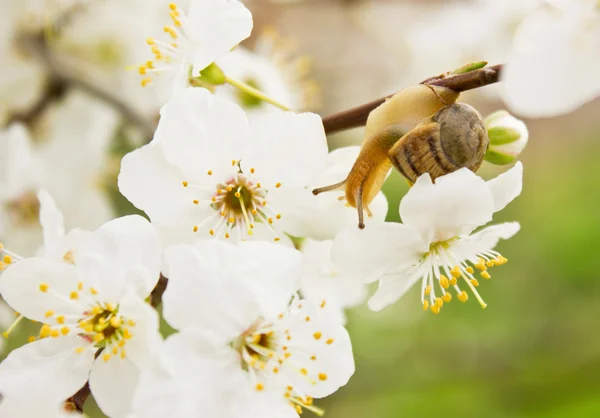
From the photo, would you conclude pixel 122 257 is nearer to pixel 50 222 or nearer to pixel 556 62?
pixel 50 222

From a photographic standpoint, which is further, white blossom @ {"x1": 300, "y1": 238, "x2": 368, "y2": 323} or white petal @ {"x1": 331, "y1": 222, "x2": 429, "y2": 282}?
white blossom @ {"x1": 300, "y1": 238, "x2": 368, "y2": 323}

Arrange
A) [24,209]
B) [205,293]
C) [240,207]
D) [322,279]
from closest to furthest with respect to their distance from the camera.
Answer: [205,293] < [240,207] < [322,279] < [24,209]

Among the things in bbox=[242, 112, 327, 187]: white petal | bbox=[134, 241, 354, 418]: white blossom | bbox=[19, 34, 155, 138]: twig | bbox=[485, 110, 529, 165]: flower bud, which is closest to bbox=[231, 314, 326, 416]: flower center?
bbox=[134, 241, 354, 418]: white blossom

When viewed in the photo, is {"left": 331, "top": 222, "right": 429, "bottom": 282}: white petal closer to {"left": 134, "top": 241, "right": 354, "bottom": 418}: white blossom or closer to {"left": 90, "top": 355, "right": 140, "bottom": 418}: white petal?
{"left": 134, "top": 241, "right": 354, "bottom": 418}: white blossom

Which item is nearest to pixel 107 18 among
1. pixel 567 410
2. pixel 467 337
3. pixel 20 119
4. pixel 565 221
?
pixel 20 119

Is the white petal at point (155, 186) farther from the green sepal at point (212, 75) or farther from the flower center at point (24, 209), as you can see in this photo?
the flower center at point (24, 209)

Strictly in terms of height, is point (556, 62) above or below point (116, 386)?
above

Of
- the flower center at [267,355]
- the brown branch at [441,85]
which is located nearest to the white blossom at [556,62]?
the brown branch at [441,85]

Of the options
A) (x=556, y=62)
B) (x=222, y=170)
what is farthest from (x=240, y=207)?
(x=556, y=62)

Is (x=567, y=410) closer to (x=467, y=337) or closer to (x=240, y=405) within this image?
(x=467, y=337)
